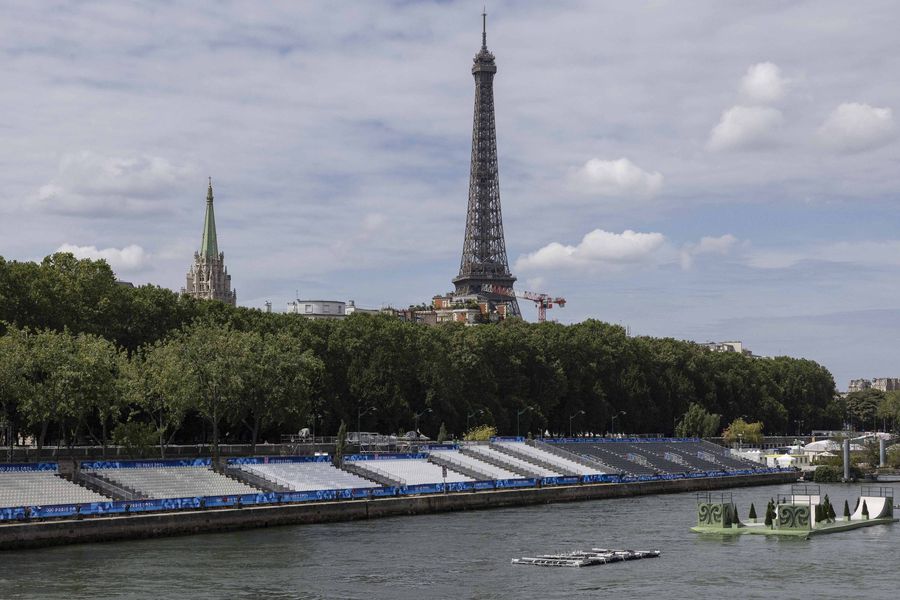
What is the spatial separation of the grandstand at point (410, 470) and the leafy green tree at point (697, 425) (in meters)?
82.4

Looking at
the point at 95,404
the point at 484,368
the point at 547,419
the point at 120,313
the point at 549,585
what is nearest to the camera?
the point at 549,585

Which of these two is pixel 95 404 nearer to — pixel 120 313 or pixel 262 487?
pixel 262 487

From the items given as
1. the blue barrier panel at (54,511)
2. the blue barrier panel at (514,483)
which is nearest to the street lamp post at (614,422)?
the blue barrier panel at (514,483)

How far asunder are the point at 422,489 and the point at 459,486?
3947 millimetres

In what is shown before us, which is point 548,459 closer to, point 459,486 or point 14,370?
point 459,486

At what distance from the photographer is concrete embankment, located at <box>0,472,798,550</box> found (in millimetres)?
71800

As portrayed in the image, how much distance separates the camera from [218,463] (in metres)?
96.6

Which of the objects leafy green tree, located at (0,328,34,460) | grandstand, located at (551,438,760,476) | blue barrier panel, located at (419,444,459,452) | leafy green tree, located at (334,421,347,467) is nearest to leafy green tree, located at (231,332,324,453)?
leafy green tree, located at (334,421,347,467)

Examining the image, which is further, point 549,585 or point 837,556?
point 837,556

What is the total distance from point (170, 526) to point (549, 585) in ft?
88.3

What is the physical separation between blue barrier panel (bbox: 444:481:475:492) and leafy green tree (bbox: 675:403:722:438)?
93.8 meters

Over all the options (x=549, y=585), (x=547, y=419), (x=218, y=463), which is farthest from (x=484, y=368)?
(x=549, y=585)

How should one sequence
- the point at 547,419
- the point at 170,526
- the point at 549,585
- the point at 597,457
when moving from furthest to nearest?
the point at 547,419, the point at 597,457, the point at 170,526, the point at 549,585

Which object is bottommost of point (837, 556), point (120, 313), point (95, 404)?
point (837, 556)
